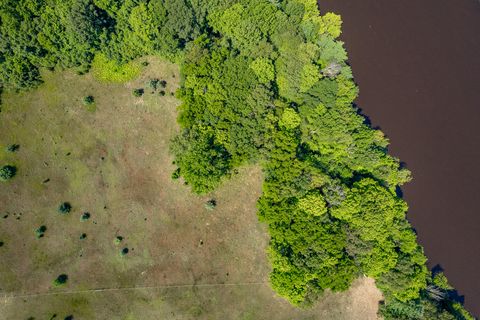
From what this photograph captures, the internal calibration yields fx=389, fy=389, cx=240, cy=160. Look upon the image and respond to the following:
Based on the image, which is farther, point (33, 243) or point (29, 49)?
point (33, 243)

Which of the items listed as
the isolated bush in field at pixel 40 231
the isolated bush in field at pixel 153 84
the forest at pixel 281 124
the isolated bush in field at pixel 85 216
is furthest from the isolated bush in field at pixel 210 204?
the isolated bush in field at pixel 40 231

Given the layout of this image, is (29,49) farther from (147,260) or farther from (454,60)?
(454,60)

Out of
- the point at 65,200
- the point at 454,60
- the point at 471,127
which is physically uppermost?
the point at 454,60

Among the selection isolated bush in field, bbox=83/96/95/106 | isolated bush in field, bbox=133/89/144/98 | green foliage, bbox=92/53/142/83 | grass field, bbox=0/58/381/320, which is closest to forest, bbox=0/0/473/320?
green foliage, bbox=92/53/142/83

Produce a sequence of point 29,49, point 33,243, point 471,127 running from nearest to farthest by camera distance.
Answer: point 29,49, point 33,243, point 471,127

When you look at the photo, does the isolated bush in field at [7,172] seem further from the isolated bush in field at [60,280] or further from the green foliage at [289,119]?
the green foliage at [289,119]

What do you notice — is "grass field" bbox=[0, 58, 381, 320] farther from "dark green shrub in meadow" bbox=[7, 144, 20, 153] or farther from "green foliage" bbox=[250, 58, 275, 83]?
"green foliage" bbox=[250, 58, 275, 83]

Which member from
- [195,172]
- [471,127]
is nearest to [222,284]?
[195,172]
